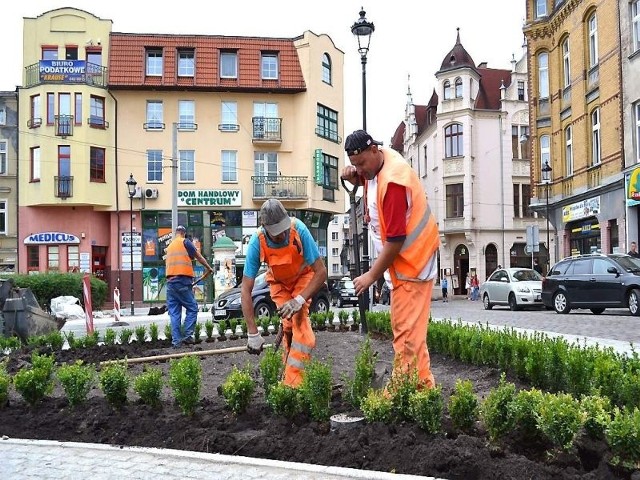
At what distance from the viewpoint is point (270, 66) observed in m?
39.1

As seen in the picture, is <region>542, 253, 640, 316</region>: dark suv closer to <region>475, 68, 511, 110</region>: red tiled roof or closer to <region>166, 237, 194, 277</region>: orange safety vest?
<region>166, 237, 194, 277</region>: orange safety vest

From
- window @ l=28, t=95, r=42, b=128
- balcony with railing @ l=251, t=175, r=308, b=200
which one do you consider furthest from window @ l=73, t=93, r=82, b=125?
balcony with railing @ l=251, t=175, r=308, b=200

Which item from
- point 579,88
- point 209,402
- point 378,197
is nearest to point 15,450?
point 209,402

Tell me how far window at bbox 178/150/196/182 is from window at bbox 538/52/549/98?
744 inches

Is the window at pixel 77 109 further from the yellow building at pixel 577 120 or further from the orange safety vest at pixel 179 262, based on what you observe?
the orange safety vest at pixel 179 262

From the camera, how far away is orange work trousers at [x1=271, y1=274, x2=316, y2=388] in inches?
208

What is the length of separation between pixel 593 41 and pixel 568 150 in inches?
192

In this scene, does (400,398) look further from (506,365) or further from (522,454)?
(506,365)

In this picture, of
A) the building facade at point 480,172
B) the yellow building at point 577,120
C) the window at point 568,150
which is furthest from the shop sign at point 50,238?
the building facade at point 480,172

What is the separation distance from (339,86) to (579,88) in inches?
661

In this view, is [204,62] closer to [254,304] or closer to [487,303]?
[487,303]

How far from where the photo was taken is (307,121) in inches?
1517

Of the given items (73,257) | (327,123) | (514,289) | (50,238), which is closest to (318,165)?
(327,123)

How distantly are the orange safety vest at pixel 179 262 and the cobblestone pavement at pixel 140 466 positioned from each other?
5466 mm
